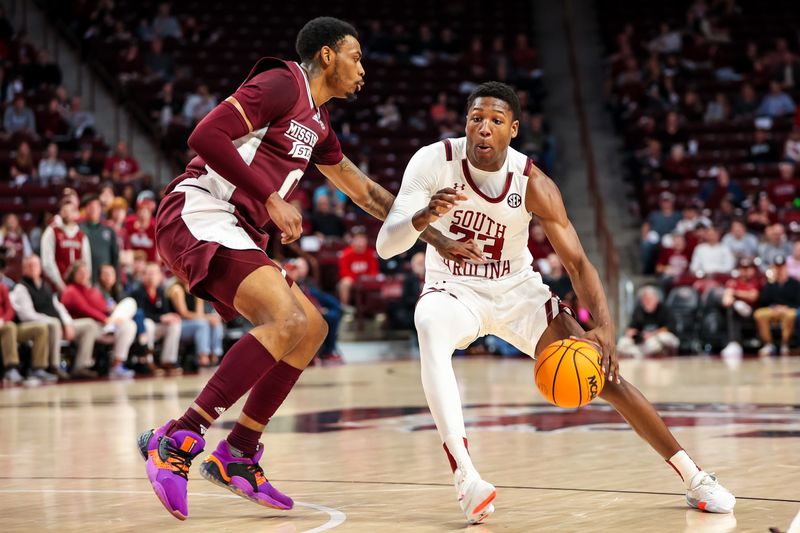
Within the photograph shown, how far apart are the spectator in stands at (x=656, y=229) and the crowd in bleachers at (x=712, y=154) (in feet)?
0.06

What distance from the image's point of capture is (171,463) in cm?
454

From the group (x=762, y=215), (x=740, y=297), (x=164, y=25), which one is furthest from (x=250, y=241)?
(x=164, y=25)

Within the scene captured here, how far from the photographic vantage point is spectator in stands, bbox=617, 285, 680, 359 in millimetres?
15828

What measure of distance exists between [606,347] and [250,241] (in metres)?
1.49

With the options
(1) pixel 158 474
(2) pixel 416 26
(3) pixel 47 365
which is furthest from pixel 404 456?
(2) pixel 416 26

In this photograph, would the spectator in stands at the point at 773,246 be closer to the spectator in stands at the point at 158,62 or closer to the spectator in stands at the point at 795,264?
the spectator in stands at the point at 795,264

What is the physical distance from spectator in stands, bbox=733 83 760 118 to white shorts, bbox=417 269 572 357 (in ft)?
55.6

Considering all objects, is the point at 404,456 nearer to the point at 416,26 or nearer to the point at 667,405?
the point at 667,405

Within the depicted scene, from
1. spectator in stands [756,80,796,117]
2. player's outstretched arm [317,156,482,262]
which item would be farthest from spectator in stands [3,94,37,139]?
player's outstretched arm [317,156,482,262]

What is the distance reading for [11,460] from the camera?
646cm

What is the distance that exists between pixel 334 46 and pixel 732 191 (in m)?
14.7

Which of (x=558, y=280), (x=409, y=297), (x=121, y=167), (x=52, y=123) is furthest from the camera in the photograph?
(x=52, y=123)

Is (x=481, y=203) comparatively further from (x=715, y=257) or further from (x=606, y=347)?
(x=715, y=257)

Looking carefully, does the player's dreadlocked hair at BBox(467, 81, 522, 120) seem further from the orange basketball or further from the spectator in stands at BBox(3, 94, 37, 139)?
the spectator in stands at BBox(3, 94, 37, 139)
